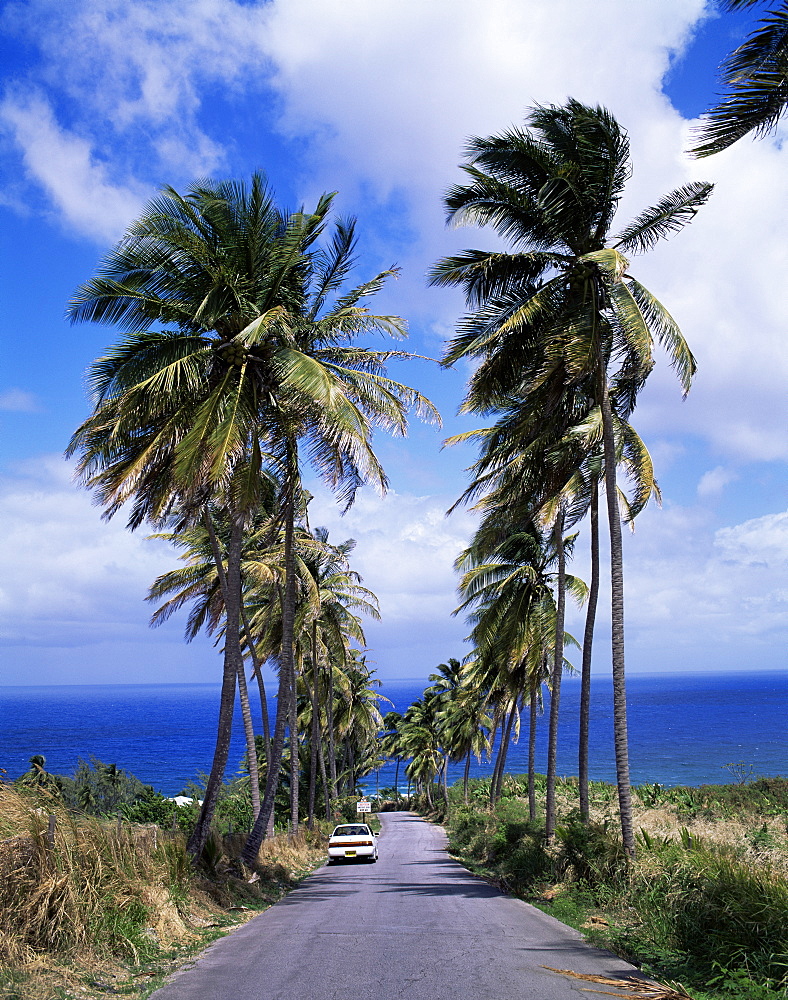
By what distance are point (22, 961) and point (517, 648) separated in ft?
55.1

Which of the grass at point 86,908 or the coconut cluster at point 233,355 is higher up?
the coconut cluster at point 233,355

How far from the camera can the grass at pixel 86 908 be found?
7.05m

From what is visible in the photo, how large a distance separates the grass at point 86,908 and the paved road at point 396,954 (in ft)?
1.73

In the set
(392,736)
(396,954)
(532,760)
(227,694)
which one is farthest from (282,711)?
(392,736)

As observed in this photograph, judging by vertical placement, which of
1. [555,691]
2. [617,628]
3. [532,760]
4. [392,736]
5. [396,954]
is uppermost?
[617,628]

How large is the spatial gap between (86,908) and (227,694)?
6.35m

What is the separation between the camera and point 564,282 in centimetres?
1446

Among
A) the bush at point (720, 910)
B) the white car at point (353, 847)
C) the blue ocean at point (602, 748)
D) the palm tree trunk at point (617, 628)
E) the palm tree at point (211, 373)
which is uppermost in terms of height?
the palm tree at point (211, 373)

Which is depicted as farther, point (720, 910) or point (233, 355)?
point (233, 355)

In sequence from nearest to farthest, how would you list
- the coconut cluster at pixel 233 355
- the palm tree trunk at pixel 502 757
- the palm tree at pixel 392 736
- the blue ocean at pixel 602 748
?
the coconut cluster at pixel 233 355 → the palm tree trunk at pixel 502 757 → the blue ocean at pixel 602 748 → the palm tree at pixel 392 736

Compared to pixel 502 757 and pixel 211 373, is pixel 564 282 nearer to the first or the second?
pixel 211 373

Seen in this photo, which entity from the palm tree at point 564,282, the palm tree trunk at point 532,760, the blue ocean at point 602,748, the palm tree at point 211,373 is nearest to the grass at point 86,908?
the palm tree at point 211,373

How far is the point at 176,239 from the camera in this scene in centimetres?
1362

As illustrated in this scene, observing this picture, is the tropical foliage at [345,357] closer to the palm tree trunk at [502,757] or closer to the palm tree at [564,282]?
the palm tree at [564,282]
